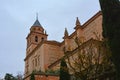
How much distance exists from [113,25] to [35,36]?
3839 centimetres

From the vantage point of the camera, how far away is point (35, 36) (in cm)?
5103

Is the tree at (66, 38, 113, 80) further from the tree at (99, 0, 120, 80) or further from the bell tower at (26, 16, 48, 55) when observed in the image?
the bell tower at (26, 16, 48, 55)

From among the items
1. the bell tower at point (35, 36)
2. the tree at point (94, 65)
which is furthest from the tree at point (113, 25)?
the bell tower at point (35, 36)

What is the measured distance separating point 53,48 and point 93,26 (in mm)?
11057

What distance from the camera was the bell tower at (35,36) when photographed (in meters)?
50.5

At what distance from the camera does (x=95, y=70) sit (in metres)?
16.5

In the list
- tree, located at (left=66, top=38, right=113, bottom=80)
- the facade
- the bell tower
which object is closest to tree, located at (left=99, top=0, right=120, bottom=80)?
tree, located at (left=66, top=38, right=113, bottom=80)

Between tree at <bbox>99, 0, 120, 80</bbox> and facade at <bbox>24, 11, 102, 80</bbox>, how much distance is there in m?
11.3

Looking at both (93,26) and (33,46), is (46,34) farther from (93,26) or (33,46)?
(93,26)

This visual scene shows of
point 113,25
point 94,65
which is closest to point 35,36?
point 94,65

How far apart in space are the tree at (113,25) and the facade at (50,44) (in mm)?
11320

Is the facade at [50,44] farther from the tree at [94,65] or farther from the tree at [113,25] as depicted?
the tree at [113,25]

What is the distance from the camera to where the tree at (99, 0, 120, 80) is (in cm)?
1284

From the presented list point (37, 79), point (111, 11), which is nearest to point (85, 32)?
point (37, 79)
